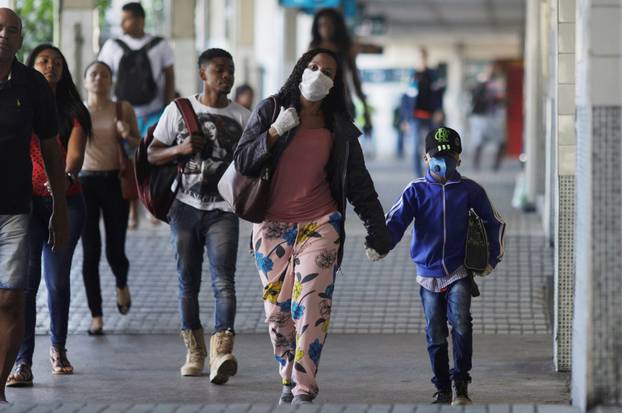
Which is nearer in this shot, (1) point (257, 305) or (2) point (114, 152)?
(2) point (114, 152)

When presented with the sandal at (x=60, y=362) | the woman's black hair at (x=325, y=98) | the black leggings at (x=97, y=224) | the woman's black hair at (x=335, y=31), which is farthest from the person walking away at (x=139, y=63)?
the woman's black hair at (x=325, y=98)

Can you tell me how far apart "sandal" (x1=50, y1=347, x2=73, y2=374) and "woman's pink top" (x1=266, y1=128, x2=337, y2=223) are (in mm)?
2035

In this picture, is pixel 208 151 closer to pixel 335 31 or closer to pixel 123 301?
pixel 123 301

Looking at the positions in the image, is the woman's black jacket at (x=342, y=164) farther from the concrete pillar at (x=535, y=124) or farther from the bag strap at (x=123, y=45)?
the concrete pillar at (x=535, y=124)

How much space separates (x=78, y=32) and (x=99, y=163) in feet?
16.5

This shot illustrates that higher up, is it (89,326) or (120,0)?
(120,0)

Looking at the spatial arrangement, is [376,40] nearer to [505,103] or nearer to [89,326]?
[505,103]

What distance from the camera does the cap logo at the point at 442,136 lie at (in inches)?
301

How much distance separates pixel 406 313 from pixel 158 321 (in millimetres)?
1721

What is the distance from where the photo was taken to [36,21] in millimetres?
15430

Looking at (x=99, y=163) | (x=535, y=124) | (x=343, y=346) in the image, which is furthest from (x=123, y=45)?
(x=535, y=124)

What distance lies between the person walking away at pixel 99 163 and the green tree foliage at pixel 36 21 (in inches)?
180

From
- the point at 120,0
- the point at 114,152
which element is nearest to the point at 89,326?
the point at 114,152

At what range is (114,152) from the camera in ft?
34.2
